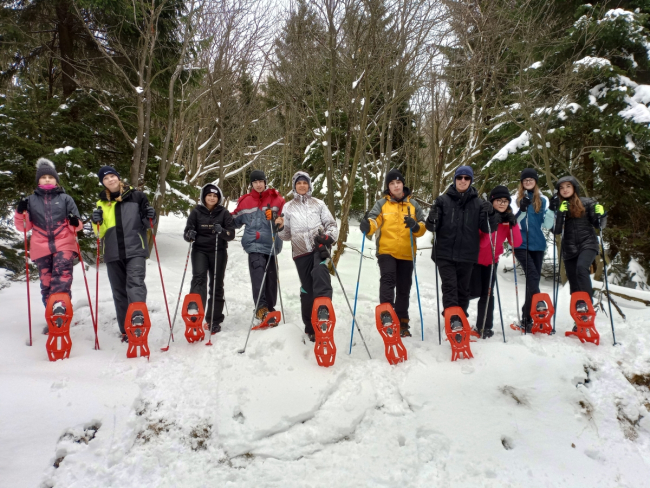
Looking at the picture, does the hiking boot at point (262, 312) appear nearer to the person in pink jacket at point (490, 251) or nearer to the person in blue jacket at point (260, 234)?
the person in blue jacket at point (260, 234)

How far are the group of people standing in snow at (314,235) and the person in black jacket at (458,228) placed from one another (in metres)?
0.01

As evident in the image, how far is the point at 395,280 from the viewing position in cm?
433

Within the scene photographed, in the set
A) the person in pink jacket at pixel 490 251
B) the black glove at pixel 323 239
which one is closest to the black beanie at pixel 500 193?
the person in pink jacket at pixel 490 251

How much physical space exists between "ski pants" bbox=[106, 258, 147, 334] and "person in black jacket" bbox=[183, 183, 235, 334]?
611 mm

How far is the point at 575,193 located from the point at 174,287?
6.82 m

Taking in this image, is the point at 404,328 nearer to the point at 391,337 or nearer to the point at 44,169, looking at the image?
the point at 391,337

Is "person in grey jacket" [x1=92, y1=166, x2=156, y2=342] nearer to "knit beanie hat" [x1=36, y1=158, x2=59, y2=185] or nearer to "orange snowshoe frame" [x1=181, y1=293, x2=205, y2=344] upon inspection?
"orange snowshoe frame" [x1=181, y1=293, x2=205, y2=344]

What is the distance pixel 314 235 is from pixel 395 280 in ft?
3.82

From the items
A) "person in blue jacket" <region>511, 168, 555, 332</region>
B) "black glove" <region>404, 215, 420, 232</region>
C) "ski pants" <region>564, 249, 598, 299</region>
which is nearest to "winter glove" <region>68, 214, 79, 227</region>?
"black glove" <region>404, 215, 420, 232</region>

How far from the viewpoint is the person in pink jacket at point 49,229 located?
3990mm

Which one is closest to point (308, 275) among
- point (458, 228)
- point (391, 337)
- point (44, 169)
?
point (391, 337)

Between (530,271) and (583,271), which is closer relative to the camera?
(583,271)

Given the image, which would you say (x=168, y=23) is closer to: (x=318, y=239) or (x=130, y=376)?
(x=318, y=239)

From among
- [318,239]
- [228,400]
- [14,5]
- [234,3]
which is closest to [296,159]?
[234,3]
